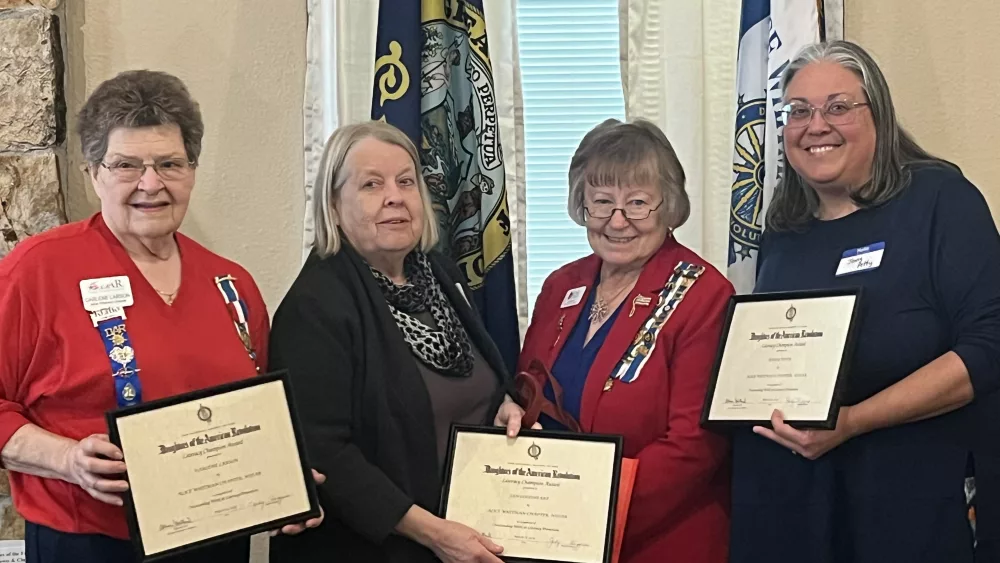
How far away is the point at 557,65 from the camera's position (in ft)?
9.95

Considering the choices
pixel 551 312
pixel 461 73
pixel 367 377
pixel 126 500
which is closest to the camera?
pixel 126 500

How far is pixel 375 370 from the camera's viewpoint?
2.02m

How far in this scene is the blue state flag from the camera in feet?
8.77

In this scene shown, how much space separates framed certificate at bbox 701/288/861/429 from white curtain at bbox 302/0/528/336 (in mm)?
947

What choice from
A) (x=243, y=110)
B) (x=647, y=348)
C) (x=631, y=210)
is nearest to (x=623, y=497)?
(x=647, y=348)

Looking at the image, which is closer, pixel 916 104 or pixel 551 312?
pixel 551 312

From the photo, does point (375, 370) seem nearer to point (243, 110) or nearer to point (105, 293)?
point (105, 293)

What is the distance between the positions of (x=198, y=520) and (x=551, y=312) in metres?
1.02

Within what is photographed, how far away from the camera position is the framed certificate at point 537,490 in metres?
1.96

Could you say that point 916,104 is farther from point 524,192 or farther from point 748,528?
point 748,528

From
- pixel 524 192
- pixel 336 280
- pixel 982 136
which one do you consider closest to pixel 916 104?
pixel 982 136

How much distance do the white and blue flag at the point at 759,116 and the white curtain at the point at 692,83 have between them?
14cm
